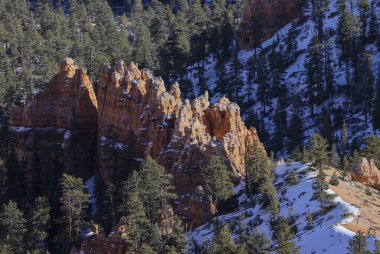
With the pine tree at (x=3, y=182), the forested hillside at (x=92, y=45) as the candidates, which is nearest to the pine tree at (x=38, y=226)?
the pine tree at (x=3, y=182)

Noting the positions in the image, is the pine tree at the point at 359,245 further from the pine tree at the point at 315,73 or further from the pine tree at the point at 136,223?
the pine tree at the point at 315,73

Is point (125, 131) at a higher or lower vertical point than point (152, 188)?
higher

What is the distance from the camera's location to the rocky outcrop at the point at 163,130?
182 ft

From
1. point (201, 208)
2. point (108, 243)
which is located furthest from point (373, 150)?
point (108, 243)

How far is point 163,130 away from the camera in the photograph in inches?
2393

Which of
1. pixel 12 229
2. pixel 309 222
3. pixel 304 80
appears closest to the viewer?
pixel 309 222

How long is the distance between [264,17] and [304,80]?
19932 mm

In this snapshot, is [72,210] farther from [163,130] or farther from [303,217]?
[303,217]

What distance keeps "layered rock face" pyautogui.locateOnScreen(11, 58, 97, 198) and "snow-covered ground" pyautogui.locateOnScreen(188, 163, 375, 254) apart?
2472 cm

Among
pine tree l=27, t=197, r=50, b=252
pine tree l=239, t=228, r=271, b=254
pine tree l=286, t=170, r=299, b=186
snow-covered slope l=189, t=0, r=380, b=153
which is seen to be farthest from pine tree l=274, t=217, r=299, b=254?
snow-covered slope l=189, t=0, r=380, b=153

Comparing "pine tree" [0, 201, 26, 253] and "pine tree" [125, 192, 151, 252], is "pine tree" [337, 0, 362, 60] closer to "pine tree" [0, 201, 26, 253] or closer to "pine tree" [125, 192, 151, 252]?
"pine tree" [125, 192, 151, 252]

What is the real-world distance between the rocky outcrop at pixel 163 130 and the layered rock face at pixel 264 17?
4259 centimetres

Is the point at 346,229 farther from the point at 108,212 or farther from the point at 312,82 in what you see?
the point at 312,82

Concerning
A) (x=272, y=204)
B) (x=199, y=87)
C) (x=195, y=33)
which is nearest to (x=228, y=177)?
(x=272, y=204)
